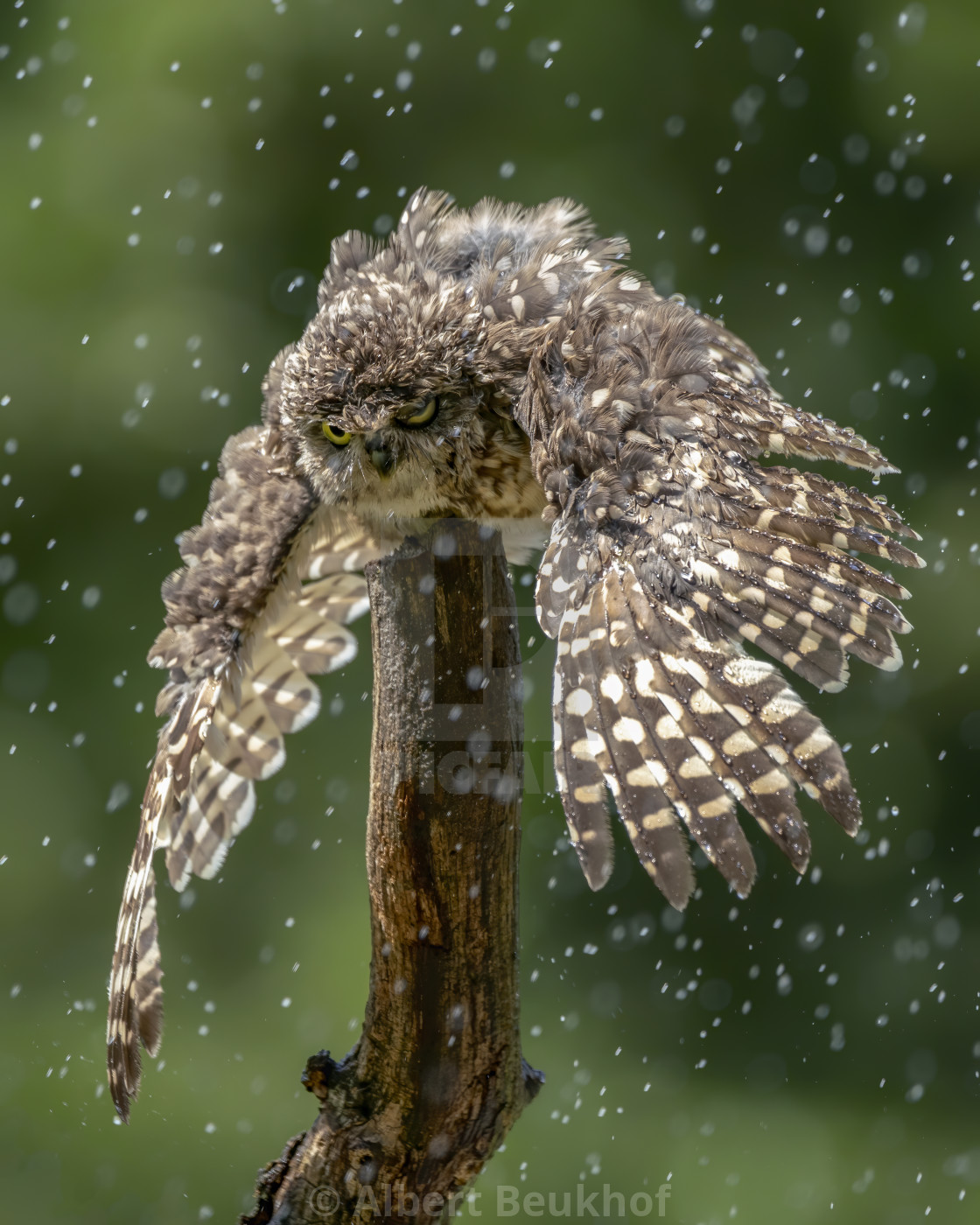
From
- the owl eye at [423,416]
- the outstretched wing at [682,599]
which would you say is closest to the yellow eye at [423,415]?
the owl eye at [423,416]

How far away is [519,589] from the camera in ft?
13.3

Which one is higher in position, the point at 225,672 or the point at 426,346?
the point at 426,346

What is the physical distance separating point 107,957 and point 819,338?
310 cm

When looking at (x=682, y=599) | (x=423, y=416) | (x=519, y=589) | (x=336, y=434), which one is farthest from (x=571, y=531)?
(x=519, y=589)

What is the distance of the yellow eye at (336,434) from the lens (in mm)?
1653

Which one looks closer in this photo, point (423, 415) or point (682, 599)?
point (682, 599)

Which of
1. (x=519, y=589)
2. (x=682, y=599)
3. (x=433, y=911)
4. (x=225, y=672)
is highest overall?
(x=519, y=589)

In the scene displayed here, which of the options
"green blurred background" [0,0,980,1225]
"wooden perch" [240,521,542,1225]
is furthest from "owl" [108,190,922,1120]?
"green blurred background" [0,0,980,1225]

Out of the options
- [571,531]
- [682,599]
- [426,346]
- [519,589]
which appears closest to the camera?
[682,599]

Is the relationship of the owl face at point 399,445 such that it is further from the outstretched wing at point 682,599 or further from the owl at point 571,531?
the outstretched wing at point 682,599

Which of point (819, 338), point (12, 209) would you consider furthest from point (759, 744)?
point (12, 209)

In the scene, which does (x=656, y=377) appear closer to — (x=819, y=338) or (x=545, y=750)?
(x=545, y=750)

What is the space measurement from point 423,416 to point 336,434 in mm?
138

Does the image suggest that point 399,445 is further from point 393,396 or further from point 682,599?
point 682,599
